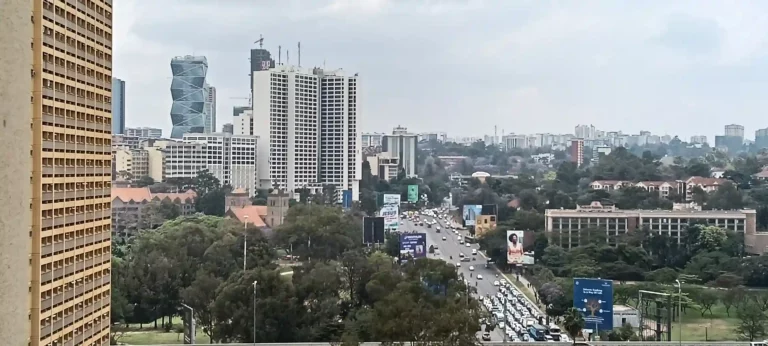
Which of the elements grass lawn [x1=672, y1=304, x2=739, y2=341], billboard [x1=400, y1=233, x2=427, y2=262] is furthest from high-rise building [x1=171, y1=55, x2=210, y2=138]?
grass lawn [x1=672, y1=304, x2=739, y2=341]

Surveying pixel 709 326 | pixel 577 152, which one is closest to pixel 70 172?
pixel 709 326

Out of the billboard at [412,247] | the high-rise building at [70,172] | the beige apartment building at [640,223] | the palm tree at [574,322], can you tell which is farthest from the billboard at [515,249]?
the high-rise building at [70,172]

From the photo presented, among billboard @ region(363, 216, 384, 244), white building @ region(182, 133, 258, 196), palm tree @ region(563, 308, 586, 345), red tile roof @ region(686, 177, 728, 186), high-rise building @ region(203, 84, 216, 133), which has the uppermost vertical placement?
high-rise building @ region(203, 84, 216, 133)

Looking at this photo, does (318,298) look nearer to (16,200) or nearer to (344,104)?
(16,200)

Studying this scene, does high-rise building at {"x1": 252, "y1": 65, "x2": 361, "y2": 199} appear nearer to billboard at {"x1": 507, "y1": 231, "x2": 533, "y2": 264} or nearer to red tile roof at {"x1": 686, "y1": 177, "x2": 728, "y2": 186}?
red tile roof at {"x1": 686, "y1": 177, "x2": 728, "y2": 186}

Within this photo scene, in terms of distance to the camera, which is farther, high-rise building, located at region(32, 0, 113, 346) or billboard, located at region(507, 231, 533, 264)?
billboard, located at region(507, 231, 533, 264)

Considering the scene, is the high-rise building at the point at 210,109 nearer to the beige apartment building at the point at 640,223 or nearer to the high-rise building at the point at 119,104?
the high-rise building at the point at 119,104

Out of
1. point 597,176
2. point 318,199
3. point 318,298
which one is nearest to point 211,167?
point 318,199
